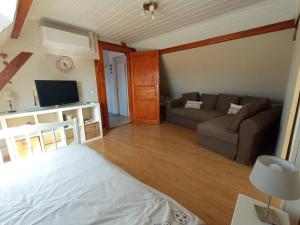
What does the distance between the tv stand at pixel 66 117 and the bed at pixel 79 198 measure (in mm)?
1519

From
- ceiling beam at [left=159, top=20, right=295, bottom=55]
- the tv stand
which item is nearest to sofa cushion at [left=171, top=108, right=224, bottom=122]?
ceiling beam at [left=159, top=20, right=295, bottom=55]

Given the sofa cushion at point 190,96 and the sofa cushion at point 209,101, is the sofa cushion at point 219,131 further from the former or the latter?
the sofa cushion at point 190,96

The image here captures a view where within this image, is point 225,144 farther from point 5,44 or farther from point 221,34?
point 5,44

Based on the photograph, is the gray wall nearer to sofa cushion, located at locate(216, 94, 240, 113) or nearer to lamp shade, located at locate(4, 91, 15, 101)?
sofa cushion, located at locate(216, 94, 240, 113)

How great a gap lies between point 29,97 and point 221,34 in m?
3.99

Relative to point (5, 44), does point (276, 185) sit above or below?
below

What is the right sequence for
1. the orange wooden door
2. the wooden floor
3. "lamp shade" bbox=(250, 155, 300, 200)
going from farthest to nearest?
the orange wooden door, the wooden floor, "lamp shade" bbox=(250, 155, 300, 200)

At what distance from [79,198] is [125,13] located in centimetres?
273

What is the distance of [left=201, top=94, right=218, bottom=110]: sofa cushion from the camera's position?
12.7 ft

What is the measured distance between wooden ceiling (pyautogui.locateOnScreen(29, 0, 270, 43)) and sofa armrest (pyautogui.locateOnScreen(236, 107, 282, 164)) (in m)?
1.78

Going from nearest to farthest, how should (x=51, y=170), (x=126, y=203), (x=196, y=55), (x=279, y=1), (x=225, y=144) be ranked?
(x=126, y=203), (x=51, y=170), (x=279, y=1), (x=225, y=144), (x=196, y=55)

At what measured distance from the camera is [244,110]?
7.57 feet

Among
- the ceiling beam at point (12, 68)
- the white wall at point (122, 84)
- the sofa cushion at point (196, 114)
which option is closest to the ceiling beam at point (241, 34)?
the sofa cushion at point (196, 114)

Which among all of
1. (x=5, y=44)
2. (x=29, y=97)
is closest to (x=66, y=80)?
(x=29, y=97)
